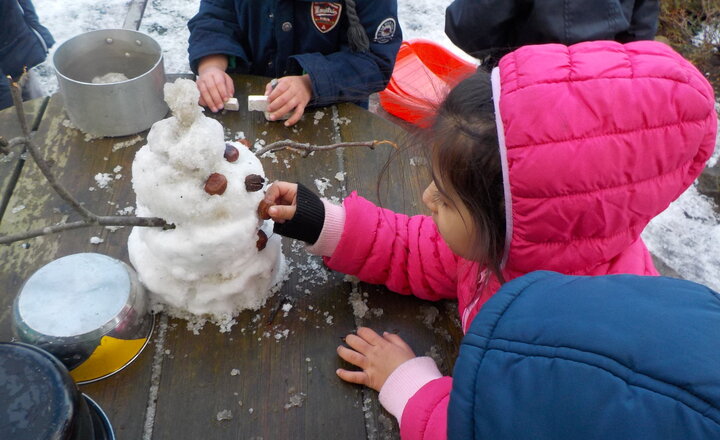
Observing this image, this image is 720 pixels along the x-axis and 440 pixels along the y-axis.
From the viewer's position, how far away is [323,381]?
0.95 meters

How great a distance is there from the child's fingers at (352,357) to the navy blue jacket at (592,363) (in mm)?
355

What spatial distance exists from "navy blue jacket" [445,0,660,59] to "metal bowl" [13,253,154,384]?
141cm

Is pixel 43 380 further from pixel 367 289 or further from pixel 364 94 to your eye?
pixel 364 94

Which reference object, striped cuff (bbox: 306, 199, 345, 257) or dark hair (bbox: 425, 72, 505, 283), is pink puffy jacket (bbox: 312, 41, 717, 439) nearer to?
dark hair (bbox: 425, 72, 505, 283)

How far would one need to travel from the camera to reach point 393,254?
3.76ft

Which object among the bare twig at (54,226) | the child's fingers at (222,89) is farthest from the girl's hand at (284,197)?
the child's fingers at (222,89)

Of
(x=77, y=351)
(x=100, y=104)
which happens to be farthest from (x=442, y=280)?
(x=100, y=104)

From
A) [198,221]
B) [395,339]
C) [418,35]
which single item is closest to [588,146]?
[395,339]

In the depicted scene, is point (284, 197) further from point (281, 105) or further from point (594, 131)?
point (594, 131)

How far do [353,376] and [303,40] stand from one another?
1201 millimetres

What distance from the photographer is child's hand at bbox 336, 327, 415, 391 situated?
3.08 feet

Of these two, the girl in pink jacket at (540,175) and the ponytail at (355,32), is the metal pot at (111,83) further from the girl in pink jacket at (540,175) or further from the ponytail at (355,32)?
the ponytail at (355,32)

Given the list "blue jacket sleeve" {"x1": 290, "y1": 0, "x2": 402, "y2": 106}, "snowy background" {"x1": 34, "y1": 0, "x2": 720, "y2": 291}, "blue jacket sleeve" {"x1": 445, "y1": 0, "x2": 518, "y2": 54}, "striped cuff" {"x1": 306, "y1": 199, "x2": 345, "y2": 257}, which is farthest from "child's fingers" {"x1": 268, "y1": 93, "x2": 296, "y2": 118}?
"snowy background" {"x1": 34, "y1": 0, "x2": 720, "y2": 291}

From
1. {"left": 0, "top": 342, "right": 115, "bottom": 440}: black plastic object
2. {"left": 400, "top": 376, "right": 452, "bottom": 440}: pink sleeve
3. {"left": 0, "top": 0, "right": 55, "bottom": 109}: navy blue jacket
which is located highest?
{"left": 0, "top": 342, "right": 115, "bottom": 440}: black plastic object
